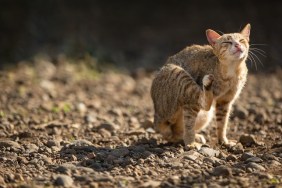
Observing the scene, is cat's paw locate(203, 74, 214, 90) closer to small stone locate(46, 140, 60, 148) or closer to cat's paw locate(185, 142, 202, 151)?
cat's paw locate(185, 142, 202, 151)

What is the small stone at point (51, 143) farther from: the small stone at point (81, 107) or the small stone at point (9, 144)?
the small stone at point (81, 107)

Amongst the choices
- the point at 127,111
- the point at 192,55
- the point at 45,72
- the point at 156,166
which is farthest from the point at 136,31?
the point at 156,166

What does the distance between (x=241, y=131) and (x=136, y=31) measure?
885 centimetres

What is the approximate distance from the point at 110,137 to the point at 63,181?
260 cm

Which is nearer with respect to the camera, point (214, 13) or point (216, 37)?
point (216, 37)

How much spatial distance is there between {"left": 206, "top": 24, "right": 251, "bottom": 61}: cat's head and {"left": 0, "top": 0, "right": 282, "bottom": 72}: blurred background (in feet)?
19.9

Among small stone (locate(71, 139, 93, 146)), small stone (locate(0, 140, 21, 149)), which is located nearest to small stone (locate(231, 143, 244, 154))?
small stone (locate(71, 139, 93, 146))

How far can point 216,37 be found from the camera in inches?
306

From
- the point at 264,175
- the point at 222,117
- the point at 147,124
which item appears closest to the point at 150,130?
the point at 147,124

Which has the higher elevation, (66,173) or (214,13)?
(214,13)

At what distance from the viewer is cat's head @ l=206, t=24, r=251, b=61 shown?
7402mm

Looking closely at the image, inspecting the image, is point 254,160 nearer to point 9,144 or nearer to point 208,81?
point 208,81

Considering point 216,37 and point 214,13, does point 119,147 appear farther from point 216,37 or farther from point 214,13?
point 214,13

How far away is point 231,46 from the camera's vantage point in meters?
7.45
